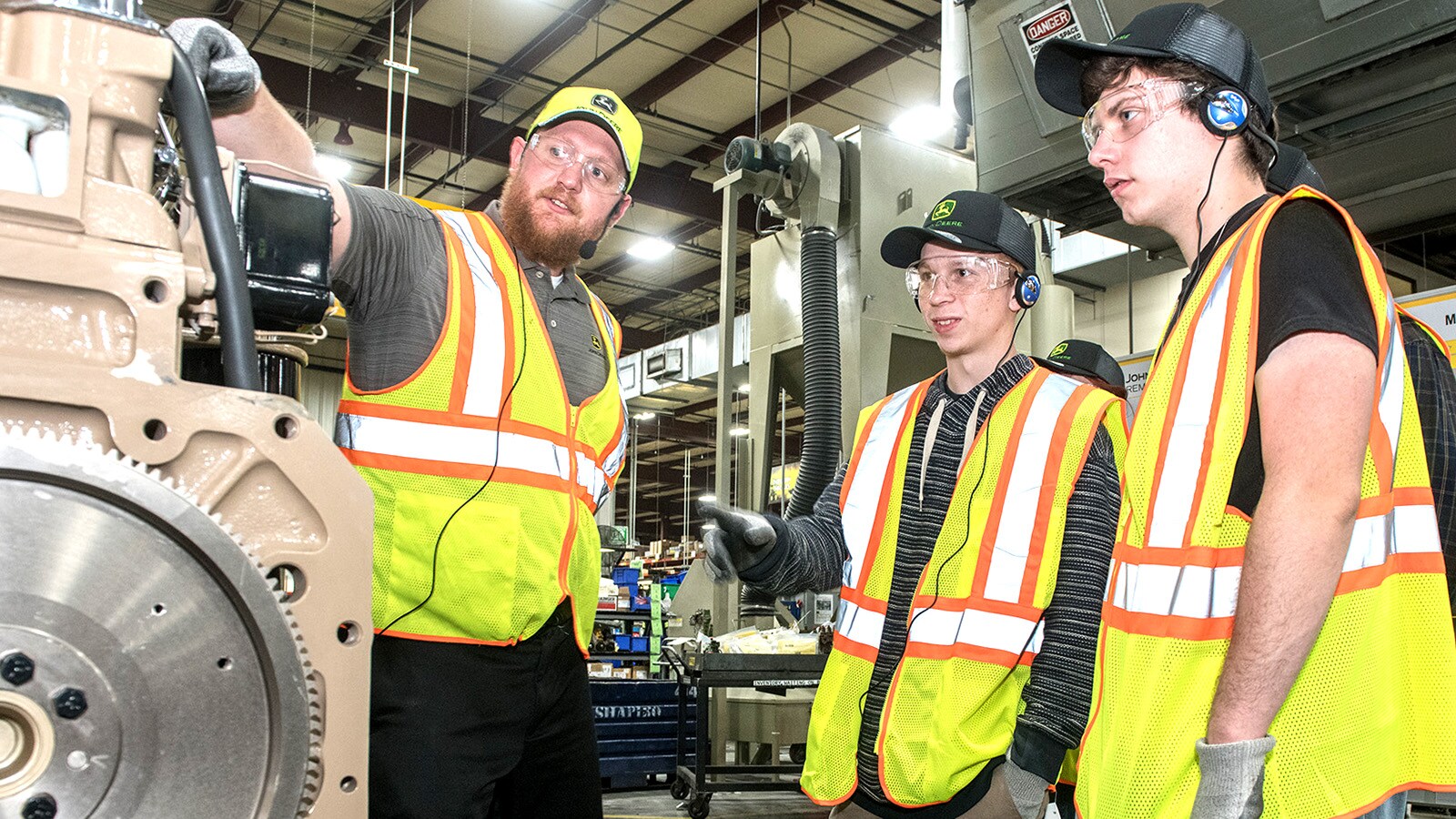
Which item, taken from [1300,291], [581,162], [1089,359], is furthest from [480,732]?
[1089,359]

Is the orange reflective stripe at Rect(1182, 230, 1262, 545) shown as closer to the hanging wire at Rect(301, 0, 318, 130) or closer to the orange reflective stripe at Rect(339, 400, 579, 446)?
the orange reflective stripe at Rect(339, 400, 579, 446)

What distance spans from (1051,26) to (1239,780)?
2955mm

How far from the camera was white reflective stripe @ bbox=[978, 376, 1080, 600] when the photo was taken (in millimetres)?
1879

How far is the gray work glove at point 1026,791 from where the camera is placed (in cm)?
174

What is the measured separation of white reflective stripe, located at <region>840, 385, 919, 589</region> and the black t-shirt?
90 cm

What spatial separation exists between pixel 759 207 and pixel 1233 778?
14.4ft

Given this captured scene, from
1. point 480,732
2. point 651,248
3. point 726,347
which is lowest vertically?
point 480,732

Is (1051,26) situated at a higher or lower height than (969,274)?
higher

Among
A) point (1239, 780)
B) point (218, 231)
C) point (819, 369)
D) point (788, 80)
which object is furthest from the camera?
point (788, 80)

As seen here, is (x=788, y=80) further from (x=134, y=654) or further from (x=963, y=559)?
(x=134, y=654)

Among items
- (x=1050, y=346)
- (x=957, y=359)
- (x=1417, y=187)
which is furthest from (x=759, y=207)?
(x=957, y=359)

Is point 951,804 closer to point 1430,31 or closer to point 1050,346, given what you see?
point 1430,31

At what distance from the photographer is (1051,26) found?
11.8 ft

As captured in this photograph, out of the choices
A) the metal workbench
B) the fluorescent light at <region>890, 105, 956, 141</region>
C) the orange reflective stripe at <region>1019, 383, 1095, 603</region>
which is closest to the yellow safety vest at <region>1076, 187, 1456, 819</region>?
the orange reflective stripe at <region>1019, 383, 1095, 603</region>
